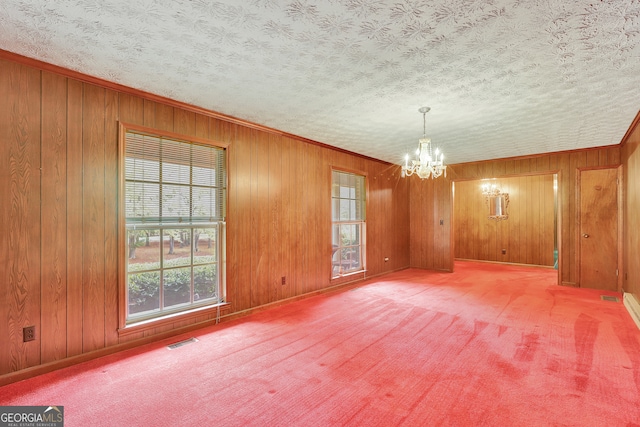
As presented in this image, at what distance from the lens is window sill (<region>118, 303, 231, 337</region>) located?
2812 millimetres

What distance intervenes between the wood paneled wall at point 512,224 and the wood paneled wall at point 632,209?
9.14 feet

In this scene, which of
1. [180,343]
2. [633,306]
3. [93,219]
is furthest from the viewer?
[633,306]

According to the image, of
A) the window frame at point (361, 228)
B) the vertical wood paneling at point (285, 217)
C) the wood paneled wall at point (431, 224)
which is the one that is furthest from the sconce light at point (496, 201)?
the vertical wood paneling at point (285, 217)

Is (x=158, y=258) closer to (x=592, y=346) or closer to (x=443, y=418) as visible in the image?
(x=443, y=418)

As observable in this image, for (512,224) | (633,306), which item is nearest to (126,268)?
(633,306)

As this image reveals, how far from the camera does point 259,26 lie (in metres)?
1.85

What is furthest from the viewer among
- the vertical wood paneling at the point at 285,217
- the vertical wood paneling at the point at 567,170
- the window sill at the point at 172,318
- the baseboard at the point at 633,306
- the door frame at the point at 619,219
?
the vertical wood paneling at the point at 567,170

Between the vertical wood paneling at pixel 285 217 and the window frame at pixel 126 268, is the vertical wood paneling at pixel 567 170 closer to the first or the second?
the vertical wood paneling at pixel 285 217

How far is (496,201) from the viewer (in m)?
7.99

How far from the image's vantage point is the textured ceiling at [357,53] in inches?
67.3

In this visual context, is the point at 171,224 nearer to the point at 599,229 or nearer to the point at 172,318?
the point at 172,318

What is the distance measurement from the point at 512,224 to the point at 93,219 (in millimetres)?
8848

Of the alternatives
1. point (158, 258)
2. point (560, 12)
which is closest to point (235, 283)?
point (158, 258)

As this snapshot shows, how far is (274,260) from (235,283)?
0.66 meters
